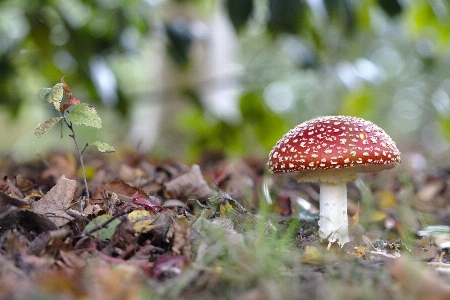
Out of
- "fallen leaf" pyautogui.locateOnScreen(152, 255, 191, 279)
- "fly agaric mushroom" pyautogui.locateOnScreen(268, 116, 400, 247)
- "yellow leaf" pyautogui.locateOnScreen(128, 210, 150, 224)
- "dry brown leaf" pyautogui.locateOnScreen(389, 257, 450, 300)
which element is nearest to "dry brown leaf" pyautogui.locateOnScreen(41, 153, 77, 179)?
"yellow leaf" pyautogui.locateOnScreen(128, 210, 150, 224)

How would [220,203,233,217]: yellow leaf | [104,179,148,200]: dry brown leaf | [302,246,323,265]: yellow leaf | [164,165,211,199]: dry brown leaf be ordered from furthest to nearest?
[164,165,211,199]: dry brown leaf < [104,179,148,200]: dry brown leaf < [220,203,233,217]: yellow leaf < [302,246,323,265]: yellow leaf

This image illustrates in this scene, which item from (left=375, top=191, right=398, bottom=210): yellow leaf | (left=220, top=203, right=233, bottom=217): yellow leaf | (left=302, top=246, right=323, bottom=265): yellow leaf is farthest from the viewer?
(left=375, top=191, right=398, bottom=210): yellow leaf

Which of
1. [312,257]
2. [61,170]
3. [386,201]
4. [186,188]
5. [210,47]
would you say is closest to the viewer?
[312,257]

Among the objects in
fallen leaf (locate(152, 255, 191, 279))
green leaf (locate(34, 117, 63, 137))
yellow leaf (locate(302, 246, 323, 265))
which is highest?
green leaf (locate(34, 117, 63, 137))

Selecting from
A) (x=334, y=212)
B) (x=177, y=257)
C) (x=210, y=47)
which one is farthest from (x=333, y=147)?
(x=210, y=47)

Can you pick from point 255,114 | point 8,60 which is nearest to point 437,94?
point 255,114

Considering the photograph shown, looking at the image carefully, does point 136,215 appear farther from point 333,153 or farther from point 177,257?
point 333,153

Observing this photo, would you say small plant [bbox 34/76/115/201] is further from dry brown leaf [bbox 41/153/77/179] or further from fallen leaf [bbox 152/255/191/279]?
dry brown leaf [bbox 41/153/77/179]

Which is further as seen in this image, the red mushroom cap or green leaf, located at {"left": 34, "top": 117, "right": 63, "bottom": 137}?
the red mushroom cap
